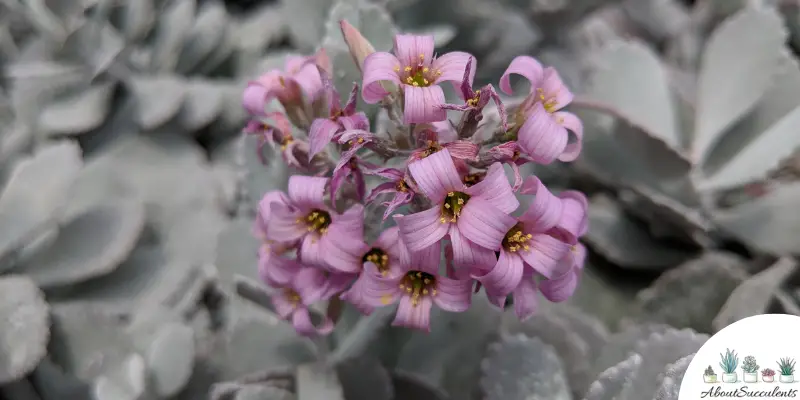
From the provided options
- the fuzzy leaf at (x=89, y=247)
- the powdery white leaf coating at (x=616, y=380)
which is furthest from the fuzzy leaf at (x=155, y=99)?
the powdery white leaf coating at (x=616, y=380)

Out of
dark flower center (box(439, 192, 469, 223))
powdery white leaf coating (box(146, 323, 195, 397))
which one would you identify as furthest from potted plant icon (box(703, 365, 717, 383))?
powdery white leaf coating (box(146, 323, 195, 397))

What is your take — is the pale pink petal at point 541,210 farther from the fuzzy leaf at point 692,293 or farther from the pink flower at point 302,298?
the fuzzy leaf at point 692,293

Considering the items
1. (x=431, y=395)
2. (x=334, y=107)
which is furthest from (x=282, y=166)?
(x=431, y=395)

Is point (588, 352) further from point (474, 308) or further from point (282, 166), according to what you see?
point (282, 166)

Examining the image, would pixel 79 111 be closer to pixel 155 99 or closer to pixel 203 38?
pixel 155 99

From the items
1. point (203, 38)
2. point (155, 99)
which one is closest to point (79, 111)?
point (155, 99)
